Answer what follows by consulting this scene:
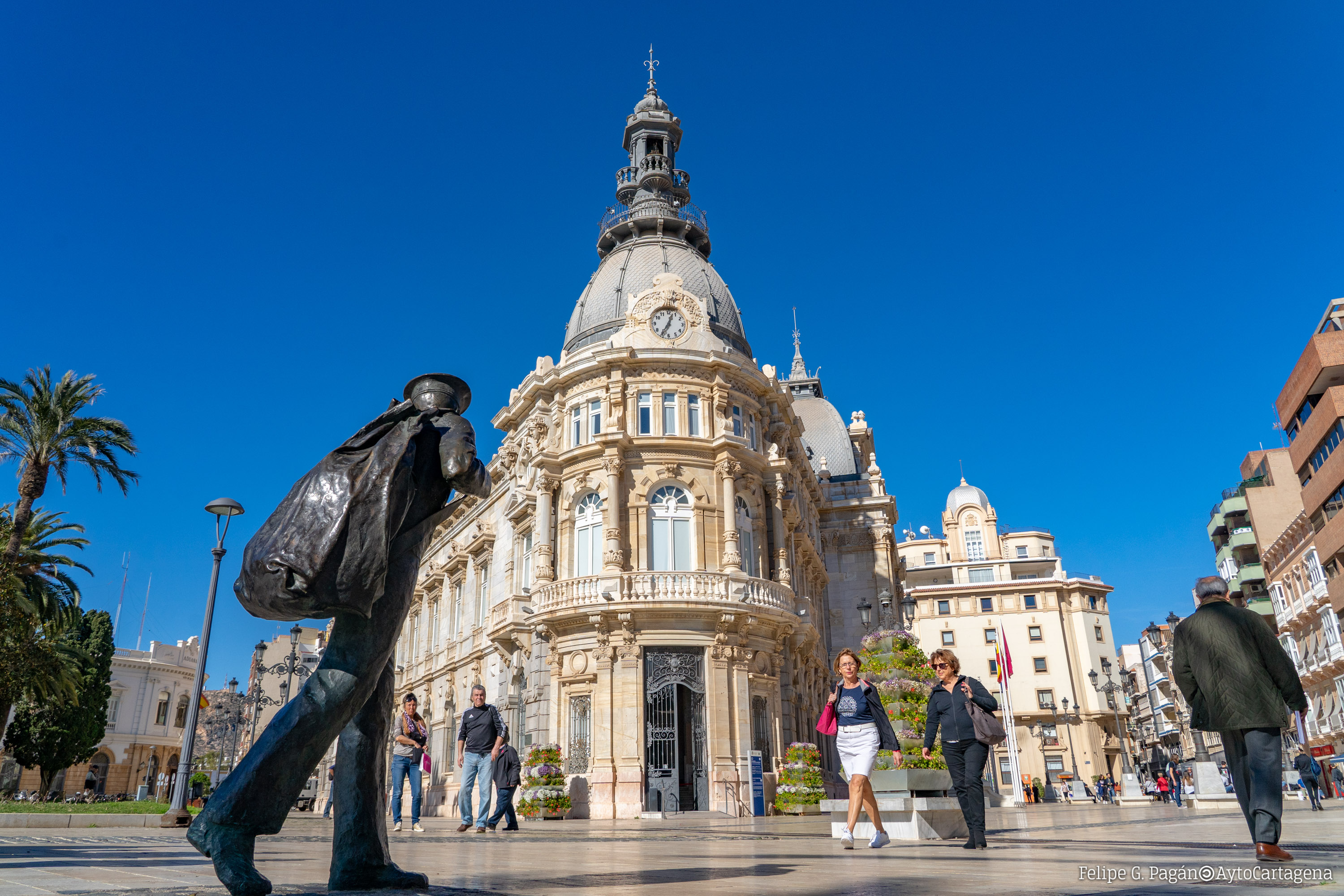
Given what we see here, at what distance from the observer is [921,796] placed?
10.1 m

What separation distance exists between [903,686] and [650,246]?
66.3 ft

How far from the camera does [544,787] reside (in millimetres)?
21125

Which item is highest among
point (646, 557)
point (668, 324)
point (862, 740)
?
point (668, 324)

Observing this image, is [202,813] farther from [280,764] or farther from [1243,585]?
[1243,585]

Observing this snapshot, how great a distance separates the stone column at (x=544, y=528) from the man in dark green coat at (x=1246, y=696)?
66.0 feet

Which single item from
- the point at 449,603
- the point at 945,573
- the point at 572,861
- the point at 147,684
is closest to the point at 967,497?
the point at 945,573

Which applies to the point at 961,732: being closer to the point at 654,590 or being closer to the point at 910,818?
the point at 910,818

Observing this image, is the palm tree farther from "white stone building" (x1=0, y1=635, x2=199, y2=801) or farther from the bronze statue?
"white stone building" (x1=0, y1=635, x2=199, y2=801)

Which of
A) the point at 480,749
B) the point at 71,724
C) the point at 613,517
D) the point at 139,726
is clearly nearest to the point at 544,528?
the point at 613,517

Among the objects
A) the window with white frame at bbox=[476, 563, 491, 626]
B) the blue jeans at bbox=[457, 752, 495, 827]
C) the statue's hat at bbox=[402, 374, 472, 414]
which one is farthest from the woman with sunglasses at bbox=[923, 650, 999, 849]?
the window with white frame at bbox=[476, 563, 491, 626]

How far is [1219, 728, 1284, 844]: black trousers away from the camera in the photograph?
17.2 feet

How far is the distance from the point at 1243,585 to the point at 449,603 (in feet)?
161

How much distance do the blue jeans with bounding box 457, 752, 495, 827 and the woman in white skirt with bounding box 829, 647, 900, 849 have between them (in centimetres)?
634

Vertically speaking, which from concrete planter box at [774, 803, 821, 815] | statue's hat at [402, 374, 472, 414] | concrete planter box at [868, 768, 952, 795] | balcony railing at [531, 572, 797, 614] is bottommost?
concrete planter box at [774, 803, 821, 815]
